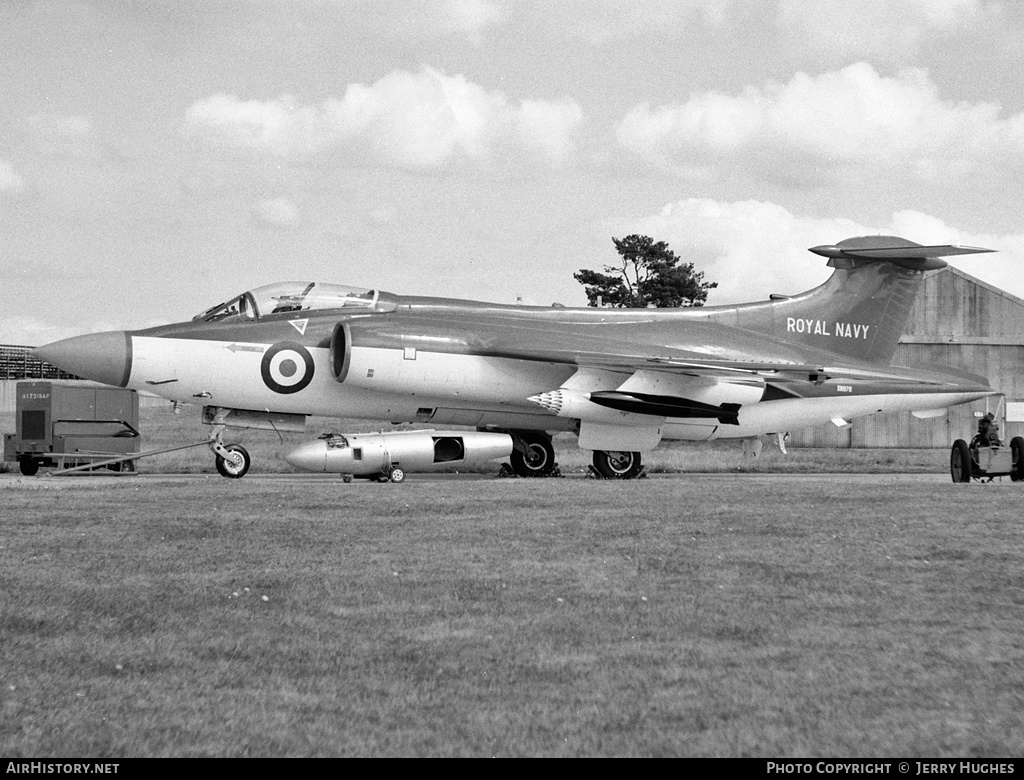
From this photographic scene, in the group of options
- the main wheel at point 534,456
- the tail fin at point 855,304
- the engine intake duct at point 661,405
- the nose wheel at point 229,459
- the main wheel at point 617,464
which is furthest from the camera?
the tail fin at point 855,304

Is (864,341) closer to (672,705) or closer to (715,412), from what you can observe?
(715,412)

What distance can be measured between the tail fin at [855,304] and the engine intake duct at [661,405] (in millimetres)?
2717

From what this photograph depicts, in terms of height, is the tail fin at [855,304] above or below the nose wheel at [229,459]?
above

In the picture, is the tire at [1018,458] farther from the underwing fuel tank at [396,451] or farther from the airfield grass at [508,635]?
the airfield grass at [508,635]

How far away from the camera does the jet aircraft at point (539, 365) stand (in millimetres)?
18969

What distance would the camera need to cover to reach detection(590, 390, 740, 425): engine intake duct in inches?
782

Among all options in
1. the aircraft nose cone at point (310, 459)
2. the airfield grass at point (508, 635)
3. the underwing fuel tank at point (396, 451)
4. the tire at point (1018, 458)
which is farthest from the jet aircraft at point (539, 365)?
the airfield grass at point (508, 635)

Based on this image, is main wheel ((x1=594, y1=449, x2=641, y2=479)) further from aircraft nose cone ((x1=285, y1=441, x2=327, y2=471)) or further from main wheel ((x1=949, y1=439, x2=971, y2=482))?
main wheel ((x1=949, y1=439, x2=971, y2=482))

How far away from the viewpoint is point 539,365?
20297 millimetres

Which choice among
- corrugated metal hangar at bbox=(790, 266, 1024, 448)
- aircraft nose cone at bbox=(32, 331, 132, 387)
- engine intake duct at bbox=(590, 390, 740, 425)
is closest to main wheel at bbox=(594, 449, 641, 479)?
engine intake duct at bbox=(590, 390, 740, 425)

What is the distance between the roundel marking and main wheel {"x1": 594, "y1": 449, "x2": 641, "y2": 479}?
549cm

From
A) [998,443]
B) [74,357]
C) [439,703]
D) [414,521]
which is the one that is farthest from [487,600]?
[998,443]

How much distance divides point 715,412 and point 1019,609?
13.5m
